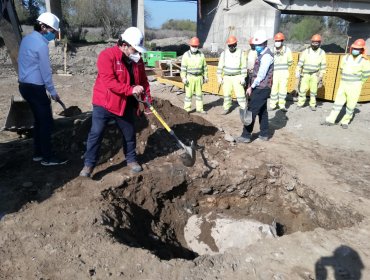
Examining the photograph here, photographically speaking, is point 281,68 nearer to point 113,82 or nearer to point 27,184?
point 113,82

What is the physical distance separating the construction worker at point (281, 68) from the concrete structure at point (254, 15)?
1051 cm

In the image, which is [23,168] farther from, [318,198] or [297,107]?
[297,107]

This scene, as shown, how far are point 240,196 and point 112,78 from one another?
8.54 ft

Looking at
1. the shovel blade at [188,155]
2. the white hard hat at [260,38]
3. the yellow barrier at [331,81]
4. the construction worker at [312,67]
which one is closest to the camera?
the shovel blade at [188,155]

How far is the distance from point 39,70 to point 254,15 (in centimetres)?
1614

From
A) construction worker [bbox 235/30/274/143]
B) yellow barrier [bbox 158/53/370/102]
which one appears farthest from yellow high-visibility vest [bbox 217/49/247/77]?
yellow barrier [bbox 158/53/370/102]

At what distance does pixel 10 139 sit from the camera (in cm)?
635

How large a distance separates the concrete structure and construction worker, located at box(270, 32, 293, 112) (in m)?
10.5

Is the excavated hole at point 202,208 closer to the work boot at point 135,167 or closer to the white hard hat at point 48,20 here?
the work boot at point 135,167

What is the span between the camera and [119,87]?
3955 mm

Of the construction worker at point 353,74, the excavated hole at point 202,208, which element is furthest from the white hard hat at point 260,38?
the construction worker at point 353,74

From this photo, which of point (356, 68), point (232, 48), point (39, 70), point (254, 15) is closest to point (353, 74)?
point (356, 68)

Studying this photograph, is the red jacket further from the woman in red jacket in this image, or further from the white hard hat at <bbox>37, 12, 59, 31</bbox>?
the white hard hat at <bbox>37, 12, 59, 31</bbox>

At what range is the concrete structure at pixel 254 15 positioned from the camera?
59.6 feet
